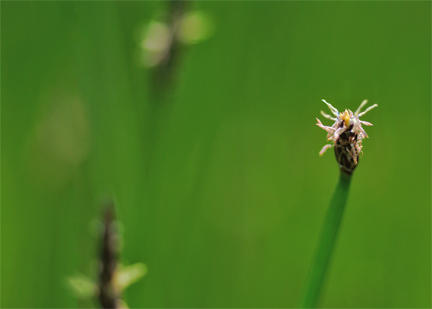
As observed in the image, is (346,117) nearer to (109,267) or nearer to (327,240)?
(327,240)

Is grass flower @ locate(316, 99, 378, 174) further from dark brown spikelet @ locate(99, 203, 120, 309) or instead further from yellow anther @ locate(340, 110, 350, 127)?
dark brown spikelet @ locate(99, 203, 120, 309)

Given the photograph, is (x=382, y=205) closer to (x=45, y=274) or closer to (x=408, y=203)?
(x=408, y=203)

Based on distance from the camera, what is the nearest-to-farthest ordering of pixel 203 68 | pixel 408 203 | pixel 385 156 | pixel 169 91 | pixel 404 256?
1. pixel 169 91
2. pixel 404 256
3. pixel 408 203
4. pixel 385 156
5. pixel 203 68

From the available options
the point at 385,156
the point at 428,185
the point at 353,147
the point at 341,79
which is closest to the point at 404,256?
the point at 428,185

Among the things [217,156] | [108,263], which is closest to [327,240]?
[108,263]

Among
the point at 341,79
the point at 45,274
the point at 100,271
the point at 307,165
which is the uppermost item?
the point at 341,79

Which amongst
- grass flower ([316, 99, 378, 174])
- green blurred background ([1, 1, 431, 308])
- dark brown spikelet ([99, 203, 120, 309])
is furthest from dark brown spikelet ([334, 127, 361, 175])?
green blurred background ([1, 1, 431, 308])

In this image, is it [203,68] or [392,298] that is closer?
[392,298]
